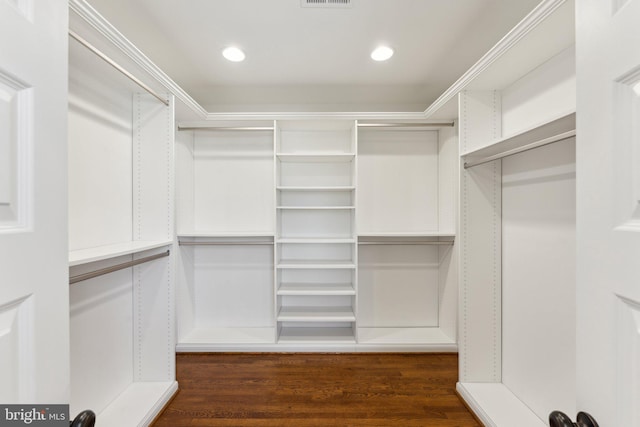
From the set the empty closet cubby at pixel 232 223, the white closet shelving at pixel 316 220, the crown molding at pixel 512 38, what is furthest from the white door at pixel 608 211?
the empty closet cubby at pixel 232 223

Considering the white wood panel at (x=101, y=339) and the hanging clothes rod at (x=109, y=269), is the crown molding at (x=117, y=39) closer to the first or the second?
the hanging clothes rod at (x=109, y=269)

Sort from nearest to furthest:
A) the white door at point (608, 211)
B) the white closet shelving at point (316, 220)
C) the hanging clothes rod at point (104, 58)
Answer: the white door at point (608, 211) < the hanging clothes rod at point (104, 58) < the white closet shelving at point (316, 220)

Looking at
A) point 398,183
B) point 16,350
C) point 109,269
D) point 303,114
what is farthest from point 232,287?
point 16,350

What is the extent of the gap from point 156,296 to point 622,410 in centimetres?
212

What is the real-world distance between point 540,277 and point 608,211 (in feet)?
4.29

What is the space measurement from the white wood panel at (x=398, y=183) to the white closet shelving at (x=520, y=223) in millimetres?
540

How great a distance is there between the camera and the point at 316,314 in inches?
98.0

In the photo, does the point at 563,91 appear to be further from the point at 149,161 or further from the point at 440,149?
the point at 149,161

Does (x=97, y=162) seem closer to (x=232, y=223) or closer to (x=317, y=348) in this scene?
(x=232, y=223)

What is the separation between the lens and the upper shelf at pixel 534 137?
1.09 meters

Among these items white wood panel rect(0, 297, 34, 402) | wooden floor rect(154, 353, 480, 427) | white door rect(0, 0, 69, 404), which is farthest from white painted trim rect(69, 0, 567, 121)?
wooden floor rect(154, 353, 480, 427)

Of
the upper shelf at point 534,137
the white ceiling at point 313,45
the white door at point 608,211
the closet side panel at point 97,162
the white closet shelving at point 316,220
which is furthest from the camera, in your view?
the white closet shelving at point 316,220

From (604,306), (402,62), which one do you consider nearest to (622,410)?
(604,306)

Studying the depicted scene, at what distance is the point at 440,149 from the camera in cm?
266
